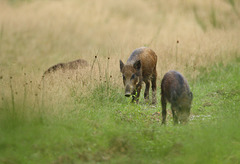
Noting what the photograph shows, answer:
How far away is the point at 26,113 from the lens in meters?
7.62

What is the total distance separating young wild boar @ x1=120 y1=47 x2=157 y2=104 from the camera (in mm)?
10637

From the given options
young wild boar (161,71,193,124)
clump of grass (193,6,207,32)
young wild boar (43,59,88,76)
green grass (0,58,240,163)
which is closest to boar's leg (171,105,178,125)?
young wild boar (161,71,193,124)

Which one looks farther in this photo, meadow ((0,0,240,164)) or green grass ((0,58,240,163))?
meadow ((0,0,240,164))

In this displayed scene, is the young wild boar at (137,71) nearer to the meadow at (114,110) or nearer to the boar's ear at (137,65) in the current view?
the boar's ear at (137,65)

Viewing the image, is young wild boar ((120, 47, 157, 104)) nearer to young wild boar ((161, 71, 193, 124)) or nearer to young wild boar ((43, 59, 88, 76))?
young wild boar ((161, 71, 193, 124))

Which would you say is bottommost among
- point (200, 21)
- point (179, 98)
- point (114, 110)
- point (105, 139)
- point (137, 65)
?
point (105, 139)

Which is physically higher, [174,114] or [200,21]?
[200,21]

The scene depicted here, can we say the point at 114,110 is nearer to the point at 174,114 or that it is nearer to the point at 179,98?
the point at 174,114

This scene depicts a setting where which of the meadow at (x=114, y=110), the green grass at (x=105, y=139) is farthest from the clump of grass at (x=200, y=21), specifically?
the green grass at (x=105, y=139)

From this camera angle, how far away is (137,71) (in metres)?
10.9

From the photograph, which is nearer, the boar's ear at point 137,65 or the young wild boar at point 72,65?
the boar's ear at point 137,65

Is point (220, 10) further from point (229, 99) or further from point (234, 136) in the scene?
point (234, 136)

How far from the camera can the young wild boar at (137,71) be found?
10.6 meters

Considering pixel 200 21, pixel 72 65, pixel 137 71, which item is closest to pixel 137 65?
pixel 137 71
